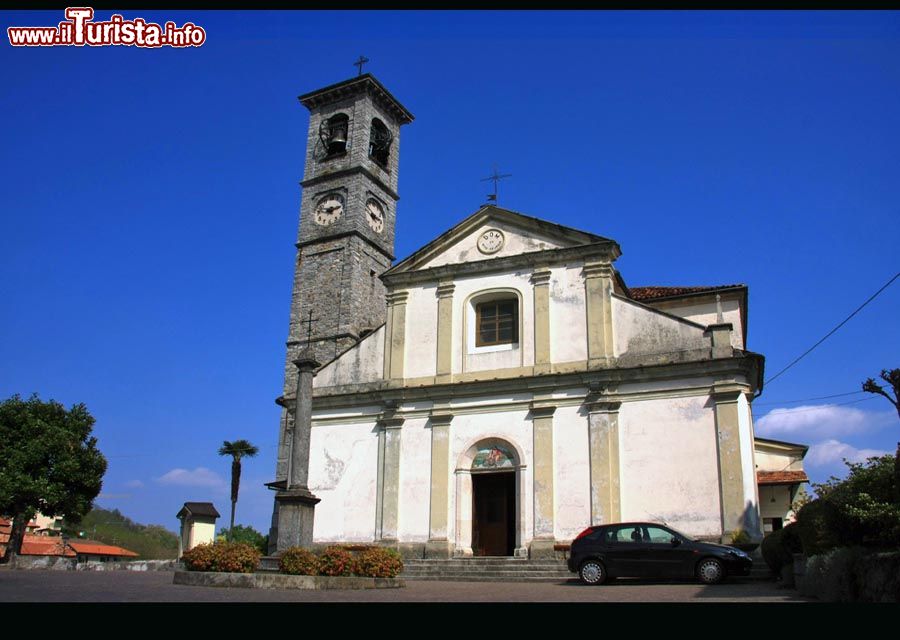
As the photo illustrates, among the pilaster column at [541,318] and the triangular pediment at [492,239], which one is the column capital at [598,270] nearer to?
the triangular pediment at [492,239]

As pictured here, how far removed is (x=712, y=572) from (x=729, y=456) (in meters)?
4.44

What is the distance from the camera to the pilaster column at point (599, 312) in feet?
66.2

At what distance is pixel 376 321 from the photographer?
3300cm

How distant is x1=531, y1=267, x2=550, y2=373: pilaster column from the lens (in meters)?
20.8

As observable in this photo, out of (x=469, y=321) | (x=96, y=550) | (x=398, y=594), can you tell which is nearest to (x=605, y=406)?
(x=469, y=321)

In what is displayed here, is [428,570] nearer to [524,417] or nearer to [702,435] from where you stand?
[524,417]

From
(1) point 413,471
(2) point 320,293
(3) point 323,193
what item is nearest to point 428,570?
(1) point 413,471

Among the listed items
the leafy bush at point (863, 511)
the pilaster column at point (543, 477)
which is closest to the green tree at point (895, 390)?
the leafy bush at point (863, 511)

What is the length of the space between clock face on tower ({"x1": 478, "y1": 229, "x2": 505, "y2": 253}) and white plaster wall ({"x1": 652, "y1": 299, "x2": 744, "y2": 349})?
6.01m

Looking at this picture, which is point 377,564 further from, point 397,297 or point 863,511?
point 397,297

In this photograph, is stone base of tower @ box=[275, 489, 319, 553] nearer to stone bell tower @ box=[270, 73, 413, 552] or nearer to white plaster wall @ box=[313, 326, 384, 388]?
white plaster wall @ box=[313, 326, 384, 388]

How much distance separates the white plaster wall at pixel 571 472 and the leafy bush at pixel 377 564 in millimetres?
6765

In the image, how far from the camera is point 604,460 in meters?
19.1

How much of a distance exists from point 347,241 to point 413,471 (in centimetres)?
1368
